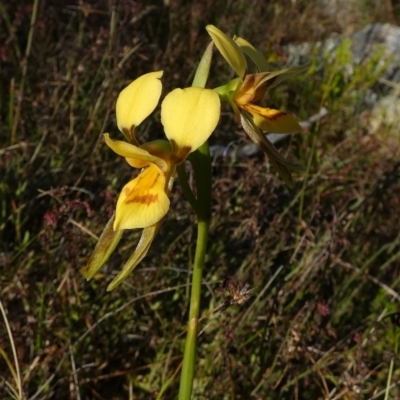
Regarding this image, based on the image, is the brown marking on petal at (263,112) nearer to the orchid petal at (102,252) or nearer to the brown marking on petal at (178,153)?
the brown marking on petal at (178,153)

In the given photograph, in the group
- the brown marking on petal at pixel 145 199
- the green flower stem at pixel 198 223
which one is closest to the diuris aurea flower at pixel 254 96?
the green flower stem at pixel 198 223

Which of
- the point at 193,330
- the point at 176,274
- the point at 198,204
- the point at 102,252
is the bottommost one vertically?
the point at 176,274

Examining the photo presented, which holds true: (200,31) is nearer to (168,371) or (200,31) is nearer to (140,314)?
(140,314)

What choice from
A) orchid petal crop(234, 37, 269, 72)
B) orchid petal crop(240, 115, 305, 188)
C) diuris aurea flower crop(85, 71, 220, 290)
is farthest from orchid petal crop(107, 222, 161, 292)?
orchid petal crop(234, 37, 269, 72)

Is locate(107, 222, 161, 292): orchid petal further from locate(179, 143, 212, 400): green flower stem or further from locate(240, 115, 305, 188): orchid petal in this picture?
locate(240, 115, 305, 188): orchid petal

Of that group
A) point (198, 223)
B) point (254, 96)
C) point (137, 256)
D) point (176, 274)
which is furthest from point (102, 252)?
point (176, 274)

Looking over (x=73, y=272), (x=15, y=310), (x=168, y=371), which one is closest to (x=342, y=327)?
(x=168, y=371)

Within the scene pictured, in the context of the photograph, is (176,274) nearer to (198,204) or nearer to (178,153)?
(198,204)
